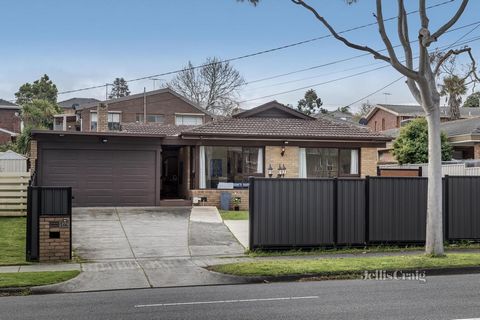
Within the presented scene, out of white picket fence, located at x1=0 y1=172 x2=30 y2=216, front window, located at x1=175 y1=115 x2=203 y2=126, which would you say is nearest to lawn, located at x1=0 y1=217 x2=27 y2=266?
white picket fence, located at x1=0 y1=172 x2=30 y2=216

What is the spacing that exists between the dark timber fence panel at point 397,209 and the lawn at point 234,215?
6035 millimetres

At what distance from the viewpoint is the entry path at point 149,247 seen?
36.1ft

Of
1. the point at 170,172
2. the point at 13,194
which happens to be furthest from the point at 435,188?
the point at 170,172

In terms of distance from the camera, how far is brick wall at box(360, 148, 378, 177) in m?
25.2

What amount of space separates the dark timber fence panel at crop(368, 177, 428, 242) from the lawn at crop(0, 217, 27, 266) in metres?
9.12

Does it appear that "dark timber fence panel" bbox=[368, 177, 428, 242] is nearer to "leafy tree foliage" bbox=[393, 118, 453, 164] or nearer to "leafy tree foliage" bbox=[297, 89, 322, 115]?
"leafy tree foliage" bbox=[393, 118, 453, 164]

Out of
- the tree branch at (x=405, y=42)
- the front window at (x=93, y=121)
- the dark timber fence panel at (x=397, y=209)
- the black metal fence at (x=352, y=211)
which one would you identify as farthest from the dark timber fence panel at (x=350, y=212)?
the front window at (x=93, y=121)

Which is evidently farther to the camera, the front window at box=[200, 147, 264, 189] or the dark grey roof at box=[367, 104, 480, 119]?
the dark grey roof at box=[367, 104, 480, 119]

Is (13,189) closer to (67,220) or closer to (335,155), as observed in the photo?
(67,220)

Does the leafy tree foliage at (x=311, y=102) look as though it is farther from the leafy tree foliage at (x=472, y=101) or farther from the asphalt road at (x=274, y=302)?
the asphalt road at (x=274, y=302)

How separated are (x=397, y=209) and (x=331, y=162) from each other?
9.79 m

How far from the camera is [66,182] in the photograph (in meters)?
22.1

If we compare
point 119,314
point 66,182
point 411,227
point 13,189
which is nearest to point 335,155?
point 411,227

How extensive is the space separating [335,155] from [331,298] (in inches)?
661
